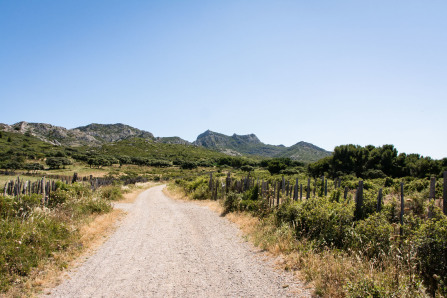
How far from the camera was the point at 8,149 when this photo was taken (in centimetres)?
9569

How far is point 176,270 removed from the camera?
6.80m

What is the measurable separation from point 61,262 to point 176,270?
3.32 metres

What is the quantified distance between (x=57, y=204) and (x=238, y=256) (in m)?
10.1

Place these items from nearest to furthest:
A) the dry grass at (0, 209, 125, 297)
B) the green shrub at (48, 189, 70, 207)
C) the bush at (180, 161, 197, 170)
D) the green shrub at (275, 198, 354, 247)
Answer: the dry grass at (0, 209, 125, 297)
the green shrub at (275, 198, 354, 247)
the green shrub at (48, 189, 70, 207)
the bush at (180, 161, 197, 170)

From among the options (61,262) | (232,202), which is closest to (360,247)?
(61,262)

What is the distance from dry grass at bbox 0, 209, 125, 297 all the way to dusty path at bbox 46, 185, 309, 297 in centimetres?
33

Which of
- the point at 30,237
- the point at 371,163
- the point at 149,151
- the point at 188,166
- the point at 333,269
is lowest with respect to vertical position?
the point at 188,166

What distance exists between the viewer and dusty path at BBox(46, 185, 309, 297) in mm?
5559

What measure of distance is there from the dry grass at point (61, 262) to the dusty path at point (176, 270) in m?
0.33

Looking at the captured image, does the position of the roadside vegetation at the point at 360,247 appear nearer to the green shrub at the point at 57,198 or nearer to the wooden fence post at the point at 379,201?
the wooden fence post at the point at 379,201

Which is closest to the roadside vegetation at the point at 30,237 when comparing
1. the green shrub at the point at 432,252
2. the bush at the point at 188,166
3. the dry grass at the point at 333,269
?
the dry grass at the point at 333,269

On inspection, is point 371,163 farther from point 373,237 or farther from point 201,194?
point 373,237

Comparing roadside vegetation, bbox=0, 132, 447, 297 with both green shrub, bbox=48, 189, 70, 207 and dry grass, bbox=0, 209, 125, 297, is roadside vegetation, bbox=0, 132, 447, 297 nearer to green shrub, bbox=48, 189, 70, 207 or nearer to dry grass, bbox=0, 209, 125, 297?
green shrub, bbox=48, 189, 70, 207

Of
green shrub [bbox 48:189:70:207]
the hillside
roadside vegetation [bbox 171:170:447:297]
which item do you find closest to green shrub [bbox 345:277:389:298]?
roadside vegetation [bbox 171:170:447:297]
